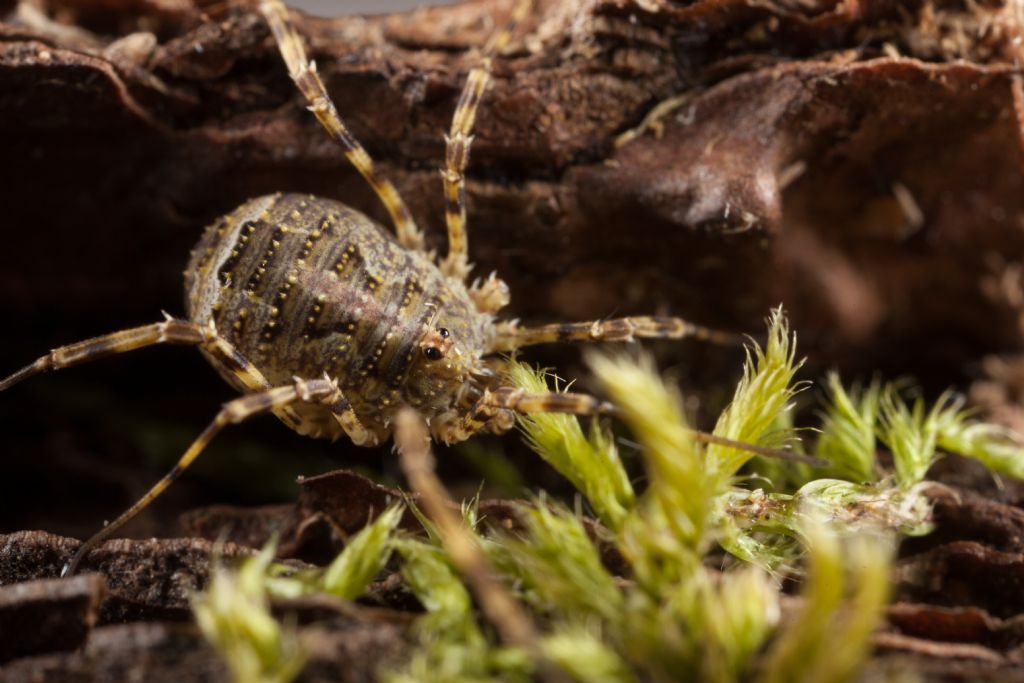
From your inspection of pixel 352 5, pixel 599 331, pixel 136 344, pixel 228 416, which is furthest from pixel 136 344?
pixel 352 5


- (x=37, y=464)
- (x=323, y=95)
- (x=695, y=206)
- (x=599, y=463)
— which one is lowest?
(x=37, y=464)

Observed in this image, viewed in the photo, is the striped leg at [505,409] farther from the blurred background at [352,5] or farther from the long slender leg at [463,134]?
the blurred background at [352,5]

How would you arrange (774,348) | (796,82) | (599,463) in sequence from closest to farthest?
(599,463)
(774,348)
(796,82)

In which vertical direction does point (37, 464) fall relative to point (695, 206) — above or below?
below

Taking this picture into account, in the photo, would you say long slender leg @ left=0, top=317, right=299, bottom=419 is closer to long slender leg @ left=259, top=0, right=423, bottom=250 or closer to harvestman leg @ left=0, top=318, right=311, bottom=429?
harvestman leg @ left=0, top=318, right=311, bottom=429

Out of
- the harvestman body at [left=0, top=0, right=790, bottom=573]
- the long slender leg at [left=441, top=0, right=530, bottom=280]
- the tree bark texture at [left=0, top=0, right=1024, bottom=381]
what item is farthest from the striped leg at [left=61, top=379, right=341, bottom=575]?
the tree bark texture at [left=0, top=0, right=1024, bottom=381]

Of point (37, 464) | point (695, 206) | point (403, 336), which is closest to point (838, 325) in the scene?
point (695, 206)

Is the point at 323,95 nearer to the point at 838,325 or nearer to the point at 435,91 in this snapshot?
the point at 435,91
